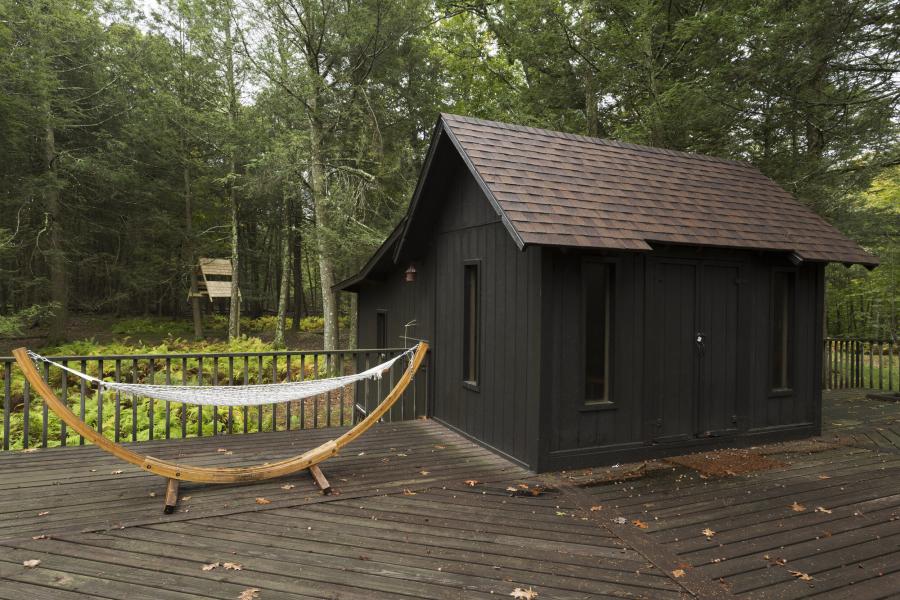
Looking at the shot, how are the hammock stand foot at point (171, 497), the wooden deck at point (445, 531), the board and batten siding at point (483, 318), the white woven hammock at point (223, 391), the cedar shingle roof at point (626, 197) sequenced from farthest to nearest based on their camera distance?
the board and batten siding at point (483, 318) → the cedar shingle roof at point (626, 197) → the white woven hammock at point (223, 391) → the hammock stand foot at point (171, 497) → the wooden deck at point (445, 531)

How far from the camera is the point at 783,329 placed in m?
6.23

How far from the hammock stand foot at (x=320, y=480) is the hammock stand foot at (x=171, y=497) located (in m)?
1.04

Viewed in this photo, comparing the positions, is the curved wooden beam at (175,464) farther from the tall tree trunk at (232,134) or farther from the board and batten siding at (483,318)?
the tall tree trunk at (232,134)

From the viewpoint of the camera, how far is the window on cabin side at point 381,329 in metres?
10.2

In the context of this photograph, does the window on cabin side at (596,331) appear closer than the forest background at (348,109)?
Yes

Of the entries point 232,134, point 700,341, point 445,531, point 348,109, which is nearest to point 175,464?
point 445,531

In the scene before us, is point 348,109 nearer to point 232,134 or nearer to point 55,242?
point 232,134

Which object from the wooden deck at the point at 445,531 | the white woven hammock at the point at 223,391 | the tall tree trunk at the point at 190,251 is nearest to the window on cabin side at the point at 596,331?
the wooden deck at the point at 445,531


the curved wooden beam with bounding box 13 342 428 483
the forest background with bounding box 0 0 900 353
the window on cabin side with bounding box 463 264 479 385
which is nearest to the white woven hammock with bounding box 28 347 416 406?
the curved wooden beam with bounding box 13 342 428 483

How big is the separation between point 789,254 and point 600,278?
249 centimetres

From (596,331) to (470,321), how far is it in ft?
5.49

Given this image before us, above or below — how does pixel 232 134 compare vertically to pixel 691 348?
above

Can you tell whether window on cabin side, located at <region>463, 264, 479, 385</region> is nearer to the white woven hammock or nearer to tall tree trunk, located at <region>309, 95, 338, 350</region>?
the white woven hammock

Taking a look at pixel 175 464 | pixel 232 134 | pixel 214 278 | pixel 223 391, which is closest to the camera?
pixel 175 464
